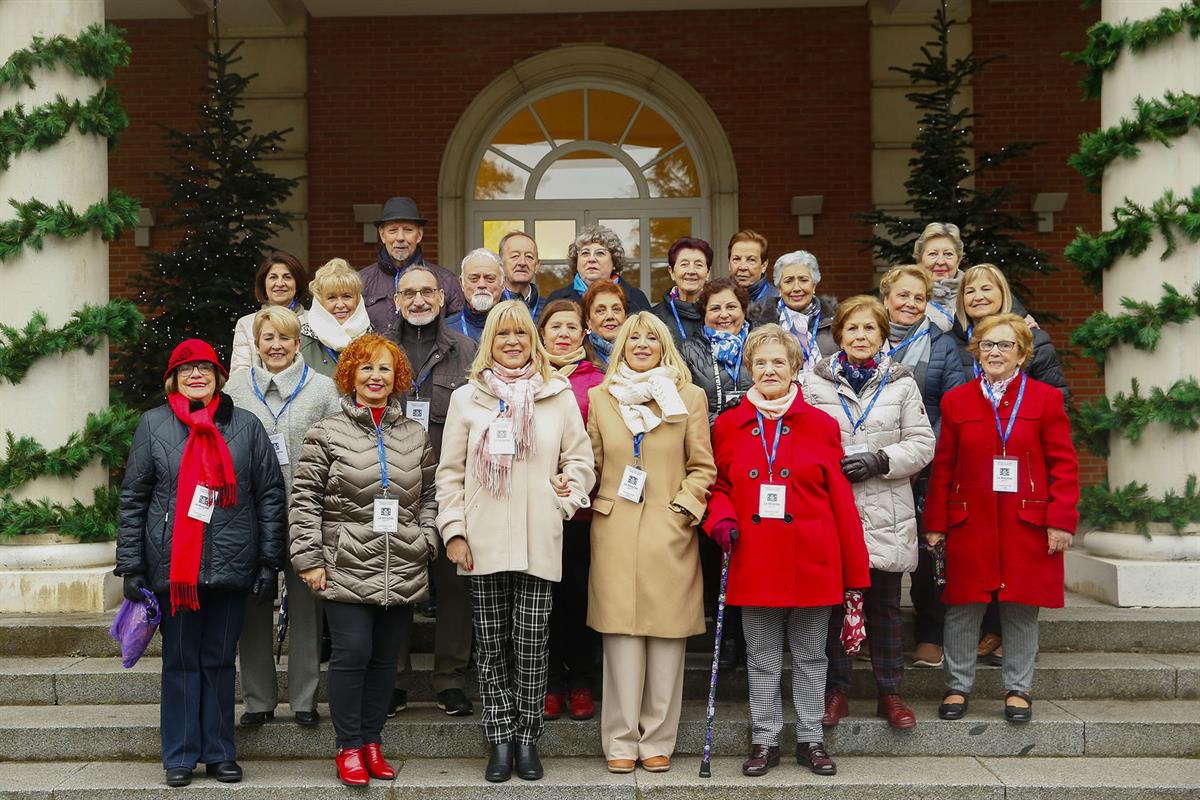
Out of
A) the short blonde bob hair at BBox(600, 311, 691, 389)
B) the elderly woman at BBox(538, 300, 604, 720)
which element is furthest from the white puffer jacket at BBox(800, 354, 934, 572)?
the elderly woman at BBox(538, 300, 604, 720)

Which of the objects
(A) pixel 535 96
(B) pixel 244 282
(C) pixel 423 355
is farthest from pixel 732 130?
(C) pixel 423 355

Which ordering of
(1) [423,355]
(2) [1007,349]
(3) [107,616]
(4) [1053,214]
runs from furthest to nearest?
1. (4) [1053,214]
2. (3) [107,616]
3. (1) [423,355]
4. (2) [1007,349]

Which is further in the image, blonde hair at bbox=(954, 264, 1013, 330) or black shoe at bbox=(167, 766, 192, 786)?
blonde hair at bbox=(954, 264, 1013, 330)

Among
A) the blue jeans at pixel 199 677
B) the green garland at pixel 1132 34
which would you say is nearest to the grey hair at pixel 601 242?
the blue jeans at pixel 199 677

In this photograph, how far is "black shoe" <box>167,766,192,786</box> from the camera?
437 centimetres

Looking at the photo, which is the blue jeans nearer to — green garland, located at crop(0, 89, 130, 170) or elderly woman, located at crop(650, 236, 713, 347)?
elderly woman, located at crop(650, 236, 713, 347)

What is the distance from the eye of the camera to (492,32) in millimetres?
10695

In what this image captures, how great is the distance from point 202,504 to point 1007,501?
3.16 meters

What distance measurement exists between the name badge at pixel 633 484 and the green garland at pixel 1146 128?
138 inches

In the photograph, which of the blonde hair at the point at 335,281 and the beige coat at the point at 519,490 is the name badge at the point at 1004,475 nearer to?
the beige coat at the point at 519,490

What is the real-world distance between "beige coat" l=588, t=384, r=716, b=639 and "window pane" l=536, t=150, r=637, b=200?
6664 millimetres

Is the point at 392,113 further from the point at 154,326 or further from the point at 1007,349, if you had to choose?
the point at 1007,349

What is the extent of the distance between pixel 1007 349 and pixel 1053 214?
654 centimetres

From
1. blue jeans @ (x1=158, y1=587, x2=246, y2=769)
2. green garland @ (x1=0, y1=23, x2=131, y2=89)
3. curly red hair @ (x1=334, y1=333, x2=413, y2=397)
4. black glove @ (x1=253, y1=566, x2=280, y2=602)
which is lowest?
blue jeans @ (x1=158, y1=587, x2=246, y2=769)
